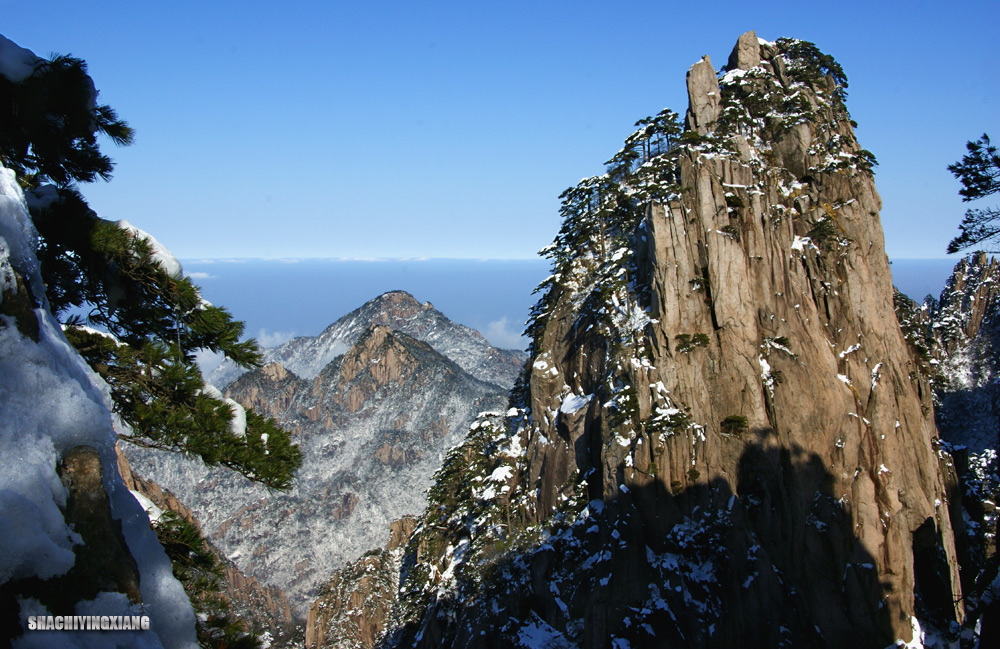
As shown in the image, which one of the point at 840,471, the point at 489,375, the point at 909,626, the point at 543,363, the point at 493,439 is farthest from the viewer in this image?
the point at 489,375

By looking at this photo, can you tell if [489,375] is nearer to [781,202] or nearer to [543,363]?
[543,363]

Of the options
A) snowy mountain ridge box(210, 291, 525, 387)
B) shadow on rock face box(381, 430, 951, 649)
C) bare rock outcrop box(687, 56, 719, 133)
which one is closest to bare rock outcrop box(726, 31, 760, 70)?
bare rock outcrop box(687, 56, 719, 133)

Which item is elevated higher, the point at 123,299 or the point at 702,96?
the point at 702,96

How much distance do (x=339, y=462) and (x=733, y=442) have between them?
89.9 meters

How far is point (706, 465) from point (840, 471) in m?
6.87

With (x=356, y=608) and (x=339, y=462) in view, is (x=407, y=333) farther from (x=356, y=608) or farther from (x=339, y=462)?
(x=356, y=608)

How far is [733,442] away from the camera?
29.1 m

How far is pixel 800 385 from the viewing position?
29.3 m

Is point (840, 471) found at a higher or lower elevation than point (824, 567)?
higher

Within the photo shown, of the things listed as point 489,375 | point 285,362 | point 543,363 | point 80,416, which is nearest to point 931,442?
point 543,363

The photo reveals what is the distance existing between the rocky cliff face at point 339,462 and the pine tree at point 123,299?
274 feet

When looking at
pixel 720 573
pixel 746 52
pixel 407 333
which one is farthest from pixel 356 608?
pixel 407 333

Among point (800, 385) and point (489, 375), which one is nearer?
point (800, 385)

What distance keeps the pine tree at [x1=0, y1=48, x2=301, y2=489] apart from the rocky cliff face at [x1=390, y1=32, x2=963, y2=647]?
83.5ft
